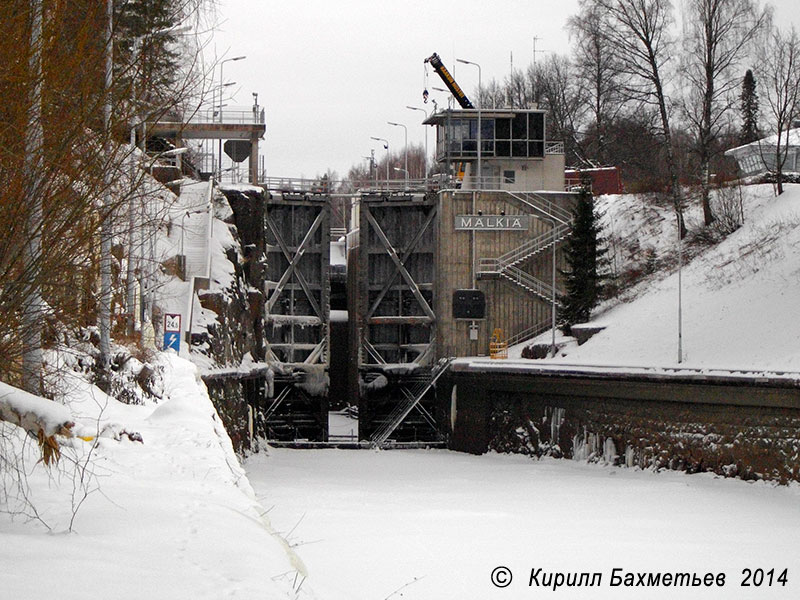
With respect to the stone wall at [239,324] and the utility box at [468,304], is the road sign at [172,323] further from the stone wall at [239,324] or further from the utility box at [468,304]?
the utility box at [468,304]

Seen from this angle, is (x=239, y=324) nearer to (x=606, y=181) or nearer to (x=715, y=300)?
(x=715, y=300)

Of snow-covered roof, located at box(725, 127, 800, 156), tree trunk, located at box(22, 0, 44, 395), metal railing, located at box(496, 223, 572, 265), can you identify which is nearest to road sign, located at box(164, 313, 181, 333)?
tree trunk, located at box(22, 0, 44, 395)

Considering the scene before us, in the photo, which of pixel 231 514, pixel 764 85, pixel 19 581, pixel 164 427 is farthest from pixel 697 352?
pixel 19 581

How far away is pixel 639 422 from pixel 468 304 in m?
12.5

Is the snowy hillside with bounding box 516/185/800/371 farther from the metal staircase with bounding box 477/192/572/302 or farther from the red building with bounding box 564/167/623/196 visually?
the red building with bounding box 564/167/623/196

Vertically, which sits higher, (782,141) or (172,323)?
(782,141)

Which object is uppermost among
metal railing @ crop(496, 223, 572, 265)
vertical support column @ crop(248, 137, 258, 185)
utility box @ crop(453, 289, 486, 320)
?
vertical support column @ crop(248, 137, 258, 185)

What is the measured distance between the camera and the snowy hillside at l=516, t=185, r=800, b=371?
28906 mm

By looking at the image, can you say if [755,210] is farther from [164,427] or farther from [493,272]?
[164,427]

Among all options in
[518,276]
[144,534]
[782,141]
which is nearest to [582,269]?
[518,276]

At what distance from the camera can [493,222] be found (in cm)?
4041

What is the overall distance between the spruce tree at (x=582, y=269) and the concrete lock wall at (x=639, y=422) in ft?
16.6

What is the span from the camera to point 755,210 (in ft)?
130

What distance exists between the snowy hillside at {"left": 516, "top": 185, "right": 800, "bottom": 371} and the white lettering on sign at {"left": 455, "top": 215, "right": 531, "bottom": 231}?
3727 millimetres
